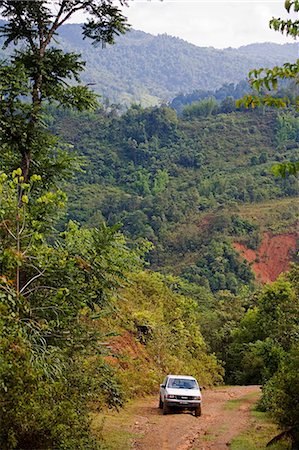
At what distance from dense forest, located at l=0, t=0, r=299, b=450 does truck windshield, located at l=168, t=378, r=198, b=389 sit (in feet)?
5.40

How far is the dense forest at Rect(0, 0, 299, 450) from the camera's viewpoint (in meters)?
9.07

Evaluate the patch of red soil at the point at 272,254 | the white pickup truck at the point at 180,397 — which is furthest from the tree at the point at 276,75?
the patch of red soil at the point at 272,254

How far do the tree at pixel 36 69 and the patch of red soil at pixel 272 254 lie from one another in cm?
6498

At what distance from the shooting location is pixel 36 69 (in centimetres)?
1174

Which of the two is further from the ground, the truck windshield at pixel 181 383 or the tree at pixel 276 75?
the tree at pixel 276 75

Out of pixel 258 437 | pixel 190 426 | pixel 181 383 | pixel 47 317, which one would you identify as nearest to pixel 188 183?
pixel 181 383

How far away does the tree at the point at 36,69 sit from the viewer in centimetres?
1094

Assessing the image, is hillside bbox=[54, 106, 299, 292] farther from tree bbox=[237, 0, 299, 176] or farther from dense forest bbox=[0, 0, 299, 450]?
tree bbox=[237, 0, 299, 176]

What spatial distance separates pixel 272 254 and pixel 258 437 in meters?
66.7

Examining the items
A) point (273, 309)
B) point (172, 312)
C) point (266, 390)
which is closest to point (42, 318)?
point (266, 390)

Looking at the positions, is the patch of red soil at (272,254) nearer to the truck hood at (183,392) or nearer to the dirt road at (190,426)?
the dirt road at (190,426)

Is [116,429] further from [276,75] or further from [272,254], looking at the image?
[272,254]

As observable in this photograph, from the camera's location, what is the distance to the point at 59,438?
887 cm

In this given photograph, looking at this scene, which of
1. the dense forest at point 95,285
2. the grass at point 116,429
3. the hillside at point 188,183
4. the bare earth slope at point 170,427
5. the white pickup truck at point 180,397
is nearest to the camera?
the dense forest at point 95,285
